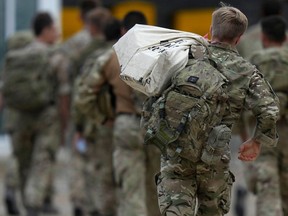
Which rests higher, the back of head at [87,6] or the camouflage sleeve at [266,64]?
the camouflage sleeve at [266,64]

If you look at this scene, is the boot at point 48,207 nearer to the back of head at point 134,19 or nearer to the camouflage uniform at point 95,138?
the camouflage uniform at point 95,138

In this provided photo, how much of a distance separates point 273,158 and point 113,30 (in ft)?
7.02

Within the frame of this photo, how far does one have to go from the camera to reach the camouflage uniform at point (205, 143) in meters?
9.10

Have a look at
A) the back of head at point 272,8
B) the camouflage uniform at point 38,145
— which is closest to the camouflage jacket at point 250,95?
the back of head at point 272,8

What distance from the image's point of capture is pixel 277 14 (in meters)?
12.4

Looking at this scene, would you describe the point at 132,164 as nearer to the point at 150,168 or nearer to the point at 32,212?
the point at 150,168

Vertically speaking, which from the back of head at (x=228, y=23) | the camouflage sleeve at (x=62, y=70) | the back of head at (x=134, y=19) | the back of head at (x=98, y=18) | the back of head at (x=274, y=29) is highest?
the back of head at (x=228, y=23)

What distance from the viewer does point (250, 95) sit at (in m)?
9.16

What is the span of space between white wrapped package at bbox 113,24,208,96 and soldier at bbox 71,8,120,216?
2.36 meters

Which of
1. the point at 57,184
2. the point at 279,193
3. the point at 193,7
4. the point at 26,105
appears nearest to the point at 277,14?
the point at 279,193

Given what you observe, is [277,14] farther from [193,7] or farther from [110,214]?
[193,7]

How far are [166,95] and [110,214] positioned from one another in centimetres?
411

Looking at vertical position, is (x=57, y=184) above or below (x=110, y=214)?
below

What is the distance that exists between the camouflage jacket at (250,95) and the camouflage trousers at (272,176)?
214 centimetres
